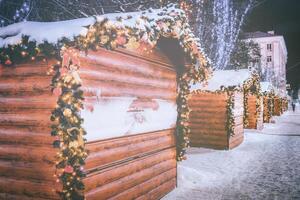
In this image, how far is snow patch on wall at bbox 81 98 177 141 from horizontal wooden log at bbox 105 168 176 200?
106 cm

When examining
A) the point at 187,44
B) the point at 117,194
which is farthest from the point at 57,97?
the point at 187,44

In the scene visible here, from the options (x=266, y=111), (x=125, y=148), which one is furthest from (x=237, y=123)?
(x=266, y=111)

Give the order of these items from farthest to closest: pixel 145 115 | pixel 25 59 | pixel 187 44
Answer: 1. pixel 187 44
2. pixel 145 115
3. pixel 25 59

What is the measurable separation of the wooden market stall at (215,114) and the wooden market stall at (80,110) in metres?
7.66

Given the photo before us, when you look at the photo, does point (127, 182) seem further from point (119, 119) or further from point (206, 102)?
point (206, 102)

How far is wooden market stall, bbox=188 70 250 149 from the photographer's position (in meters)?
13.4

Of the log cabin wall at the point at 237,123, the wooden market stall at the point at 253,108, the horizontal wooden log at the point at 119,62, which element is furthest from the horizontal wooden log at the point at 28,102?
the wooden market stall at the point at 253,108

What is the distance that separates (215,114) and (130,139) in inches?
330

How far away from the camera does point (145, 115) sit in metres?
6.23

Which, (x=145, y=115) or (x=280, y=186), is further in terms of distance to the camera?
(x=280, y=186)

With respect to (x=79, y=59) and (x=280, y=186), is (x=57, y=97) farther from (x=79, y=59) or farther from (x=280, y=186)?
(x=280, y=186)

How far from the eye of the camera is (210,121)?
13.7m

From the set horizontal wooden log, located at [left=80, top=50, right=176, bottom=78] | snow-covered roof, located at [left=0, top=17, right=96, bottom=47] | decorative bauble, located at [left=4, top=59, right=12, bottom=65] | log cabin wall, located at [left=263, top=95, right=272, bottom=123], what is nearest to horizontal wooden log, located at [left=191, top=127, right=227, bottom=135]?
horizontal wooden log, located at [left=80, top=50, right=176, bottom=78]

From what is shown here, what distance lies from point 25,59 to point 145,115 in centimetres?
251
